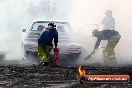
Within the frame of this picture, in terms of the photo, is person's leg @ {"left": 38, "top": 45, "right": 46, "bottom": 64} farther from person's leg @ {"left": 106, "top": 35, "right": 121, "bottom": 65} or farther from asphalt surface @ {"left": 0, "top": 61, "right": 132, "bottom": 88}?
person's leg @ {"left": 106, "top": 35, "right": 121, "bottom": 65}

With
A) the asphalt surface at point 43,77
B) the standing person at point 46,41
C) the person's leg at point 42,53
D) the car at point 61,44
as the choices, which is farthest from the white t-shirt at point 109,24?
the asphalt surface at point 43,77

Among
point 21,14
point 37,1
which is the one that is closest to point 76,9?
point 21,14

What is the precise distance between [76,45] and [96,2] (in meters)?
9.50

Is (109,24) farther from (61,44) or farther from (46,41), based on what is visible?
(46,41)

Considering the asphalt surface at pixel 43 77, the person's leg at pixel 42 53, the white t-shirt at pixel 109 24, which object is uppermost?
the white t-shirt at pixel 109 24

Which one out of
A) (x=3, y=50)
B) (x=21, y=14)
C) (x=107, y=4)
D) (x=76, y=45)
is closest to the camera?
(x=76, y=45)

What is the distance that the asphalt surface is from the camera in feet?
35.2

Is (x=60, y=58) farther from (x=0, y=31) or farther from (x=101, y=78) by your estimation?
(x=0, y=31)

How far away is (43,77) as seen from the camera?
40.3ft

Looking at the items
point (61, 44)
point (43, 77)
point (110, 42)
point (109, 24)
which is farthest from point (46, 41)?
point (43, 77)

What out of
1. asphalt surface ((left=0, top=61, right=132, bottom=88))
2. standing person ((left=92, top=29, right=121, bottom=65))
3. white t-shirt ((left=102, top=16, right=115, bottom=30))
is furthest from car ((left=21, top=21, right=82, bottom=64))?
asphalt surface ((left=0, top=61, right=132, bottom=88))

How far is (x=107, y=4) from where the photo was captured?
25.2 meters

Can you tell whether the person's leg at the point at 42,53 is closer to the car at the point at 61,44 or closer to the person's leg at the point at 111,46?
the car at the point at 61,44

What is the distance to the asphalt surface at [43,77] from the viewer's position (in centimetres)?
1072
